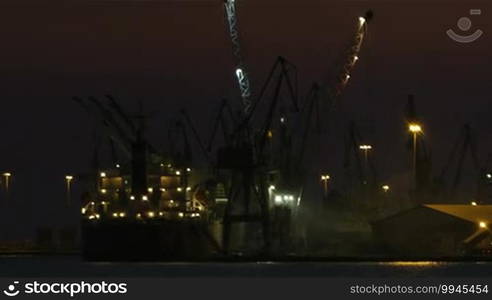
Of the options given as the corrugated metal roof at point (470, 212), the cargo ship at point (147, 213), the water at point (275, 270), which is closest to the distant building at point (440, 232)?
the corrugated metal roof at point (470, 212)

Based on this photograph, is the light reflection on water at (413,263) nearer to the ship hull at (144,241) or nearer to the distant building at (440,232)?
the distant building at (440,232)

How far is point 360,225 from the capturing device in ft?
554

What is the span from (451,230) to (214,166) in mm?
30417

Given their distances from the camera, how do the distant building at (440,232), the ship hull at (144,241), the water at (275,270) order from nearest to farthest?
the water at (275,270), the distant building at (440,232), the ship hull at (144,241)

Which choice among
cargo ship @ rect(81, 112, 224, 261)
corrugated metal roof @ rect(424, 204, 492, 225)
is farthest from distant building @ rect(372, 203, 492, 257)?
cargo ship @ rect(81, 112, 224, 261)

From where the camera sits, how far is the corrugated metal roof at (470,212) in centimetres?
12988

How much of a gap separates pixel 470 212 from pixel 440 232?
17.2 feet

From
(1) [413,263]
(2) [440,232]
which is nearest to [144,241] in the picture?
(1) [413,263]

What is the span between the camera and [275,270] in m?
107

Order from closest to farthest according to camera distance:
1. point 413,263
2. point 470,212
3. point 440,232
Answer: point 413,263 < point 440,232 < point 470,212

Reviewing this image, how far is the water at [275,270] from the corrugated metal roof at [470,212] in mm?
10496

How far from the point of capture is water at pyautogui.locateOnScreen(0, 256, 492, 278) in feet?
319

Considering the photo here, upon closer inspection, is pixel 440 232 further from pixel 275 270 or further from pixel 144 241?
pixel 144 241

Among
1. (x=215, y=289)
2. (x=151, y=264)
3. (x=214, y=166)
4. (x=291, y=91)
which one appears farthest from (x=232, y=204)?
(x=215, y=289)
